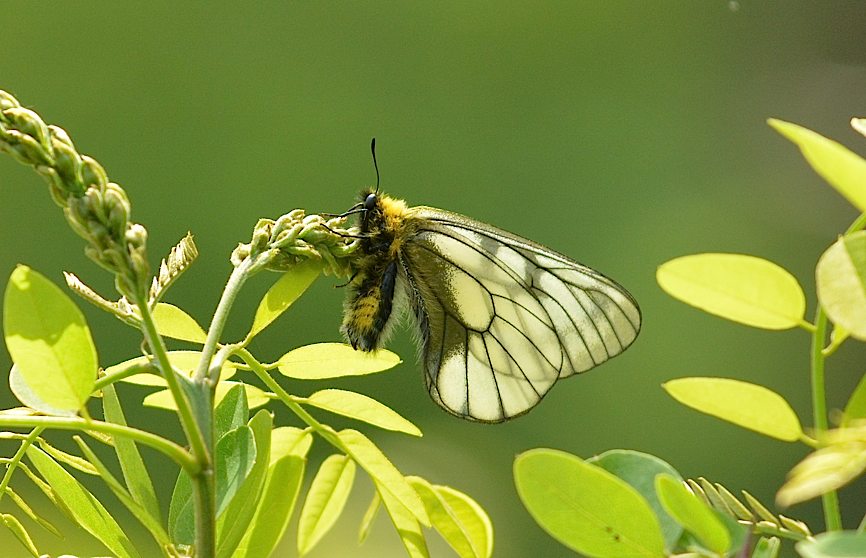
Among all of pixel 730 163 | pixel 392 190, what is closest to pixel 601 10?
pixel 730 163

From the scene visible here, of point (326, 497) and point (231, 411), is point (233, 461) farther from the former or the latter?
point (326, 497)

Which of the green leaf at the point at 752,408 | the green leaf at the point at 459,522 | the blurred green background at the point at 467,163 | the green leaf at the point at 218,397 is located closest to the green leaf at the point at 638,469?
the green leaf at the point at 752,408

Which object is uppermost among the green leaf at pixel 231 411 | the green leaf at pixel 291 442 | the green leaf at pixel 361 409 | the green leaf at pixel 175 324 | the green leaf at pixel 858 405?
the green leaf at pixel 175 324

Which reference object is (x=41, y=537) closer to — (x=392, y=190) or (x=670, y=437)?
(x=392, y=190)

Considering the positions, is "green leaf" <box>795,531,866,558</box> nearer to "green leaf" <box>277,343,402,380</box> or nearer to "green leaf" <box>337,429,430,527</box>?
"green leaf" <box>337,429,430,527</box>

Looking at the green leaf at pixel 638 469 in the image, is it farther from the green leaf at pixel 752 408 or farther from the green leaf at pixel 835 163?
the green leaf at pixel 835 163

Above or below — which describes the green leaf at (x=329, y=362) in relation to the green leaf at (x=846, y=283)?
below
